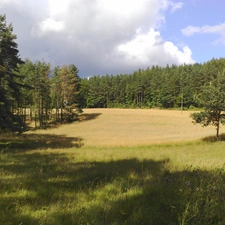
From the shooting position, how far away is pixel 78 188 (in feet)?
16.3

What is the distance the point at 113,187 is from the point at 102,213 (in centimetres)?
145

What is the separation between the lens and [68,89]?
5666 centimetres

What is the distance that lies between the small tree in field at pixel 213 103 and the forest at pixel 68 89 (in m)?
1.08

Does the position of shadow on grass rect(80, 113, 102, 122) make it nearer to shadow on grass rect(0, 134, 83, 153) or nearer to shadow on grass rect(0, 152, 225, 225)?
shadow on grass rect(0, 134, 83, 153)

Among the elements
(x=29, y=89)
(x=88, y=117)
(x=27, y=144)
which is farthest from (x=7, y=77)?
(x=88, y=117)

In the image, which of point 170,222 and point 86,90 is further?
point 86,90

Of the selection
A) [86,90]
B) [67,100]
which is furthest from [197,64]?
[67,100]

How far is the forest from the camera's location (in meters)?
22.8

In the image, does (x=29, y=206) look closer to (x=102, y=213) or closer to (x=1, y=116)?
(x=102, y=213)

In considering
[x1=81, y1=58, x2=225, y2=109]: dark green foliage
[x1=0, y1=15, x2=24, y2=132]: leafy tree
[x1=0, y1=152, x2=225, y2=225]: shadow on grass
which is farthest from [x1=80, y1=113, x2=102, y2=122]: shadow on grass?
[x1=0, y1=152, x2=225, y2=225]: shadow on grass

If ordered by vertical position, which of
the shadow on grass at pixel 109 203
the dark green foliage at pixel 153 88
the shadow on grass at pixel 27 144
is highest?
the dark green foliage at pixel 153 88

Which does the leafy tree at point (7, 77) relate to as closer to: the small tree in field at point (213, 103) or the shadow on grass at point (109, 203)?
the shadow on grass at point (109, 203)

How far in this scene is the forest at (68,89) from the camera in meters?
22.8

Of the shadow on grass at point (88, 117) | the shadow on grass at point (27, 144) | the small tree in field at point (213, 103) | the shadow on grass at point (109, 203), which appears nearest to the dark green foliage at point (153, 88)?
the shadow on grass at point (88, 117)
